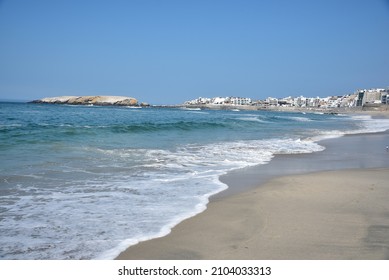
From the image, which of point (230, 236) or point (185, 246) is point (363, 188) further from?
point (185, 246)

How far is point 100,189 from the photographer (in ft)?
17.3

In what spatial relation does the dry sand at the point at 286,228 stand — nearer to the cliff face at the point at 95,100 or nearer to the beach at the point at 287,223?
the beach at the point at 287,223

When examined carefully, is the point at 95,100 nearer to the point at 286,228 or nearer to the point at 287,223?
the point at 287,223

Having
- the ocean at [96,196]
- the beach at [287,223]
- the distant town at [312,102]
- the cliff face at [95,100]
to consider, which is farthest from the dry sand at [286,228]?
the cliff face at [95,100]

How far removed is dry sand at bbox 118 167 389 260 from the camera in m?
2.94

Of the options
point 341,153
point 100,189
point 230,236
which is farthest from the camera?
point 341,153

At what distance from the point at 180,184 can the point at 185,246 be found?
2.63m

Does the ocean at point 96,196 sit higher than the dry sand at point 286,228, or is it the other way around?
the ocean at point 96,196

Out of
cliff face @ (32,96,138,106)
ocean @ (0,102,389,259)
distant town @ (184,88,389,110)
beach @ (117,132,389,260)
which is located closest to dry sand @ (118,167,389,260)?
beach @ (117,132,389,260)

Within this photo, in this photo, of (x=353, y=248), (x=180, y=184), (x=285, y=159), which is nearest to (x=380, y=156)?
(x=285, y=159)

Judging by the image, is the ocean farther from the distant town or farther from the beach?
the distant town

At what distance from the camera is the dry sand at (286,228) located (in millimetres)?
2936

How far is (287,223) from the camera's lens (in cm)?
367

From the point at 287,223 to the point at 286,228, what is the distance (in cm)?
18
